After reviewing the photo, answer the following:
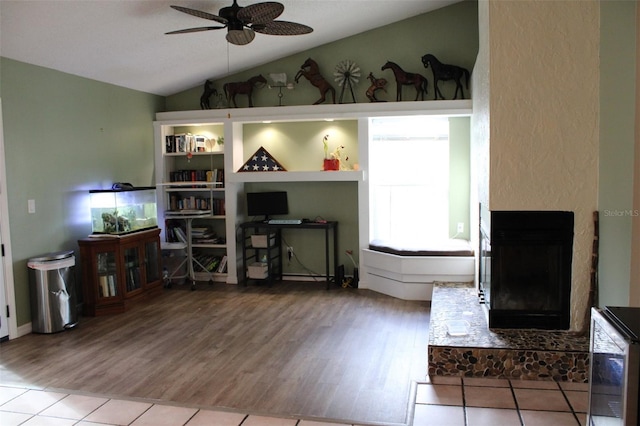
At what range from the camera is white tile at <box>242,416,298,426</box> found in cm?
288

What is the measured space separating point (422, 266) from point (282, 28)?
2898 mm

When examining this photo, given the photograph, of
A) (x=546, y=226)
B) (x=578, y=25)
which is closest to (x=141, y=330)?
(x=546, y=226)

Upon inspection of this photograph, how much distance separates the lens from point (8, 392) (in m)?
3.40

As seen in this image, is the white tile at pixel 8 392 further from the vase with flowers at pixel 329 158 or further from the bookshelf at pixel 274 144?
the vase with flowers at pixel 329 158

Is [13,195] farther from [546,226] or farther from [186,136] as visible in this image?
[546,226]

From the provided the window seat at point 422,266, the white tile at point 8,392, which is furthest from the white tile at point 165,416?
the window seat at point 422,266

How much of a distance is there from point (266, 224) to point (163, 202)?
4.85 ft

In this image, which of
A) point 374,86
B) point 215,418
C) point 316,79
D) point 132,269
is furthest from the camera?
point 316,79

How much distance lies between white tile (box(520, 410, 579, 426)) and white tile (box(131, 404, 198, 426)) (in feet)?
6.21

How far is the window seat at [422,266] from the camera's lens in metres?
5.56

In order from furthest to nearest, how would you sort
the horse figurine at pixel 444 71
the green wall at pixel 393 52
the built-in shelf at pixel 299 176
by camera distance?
the built-in shelf at pixel 299 176, the green wall at pixel 393 52, the horse figurine at pixel 444 71

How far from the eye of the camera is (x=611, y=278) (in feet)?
10.6

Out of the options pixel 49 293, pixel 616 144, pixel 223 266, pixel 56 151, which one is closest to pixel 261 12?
pixel 616 144

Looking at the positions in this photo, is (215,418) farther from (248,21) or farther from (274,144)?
(274,144)
